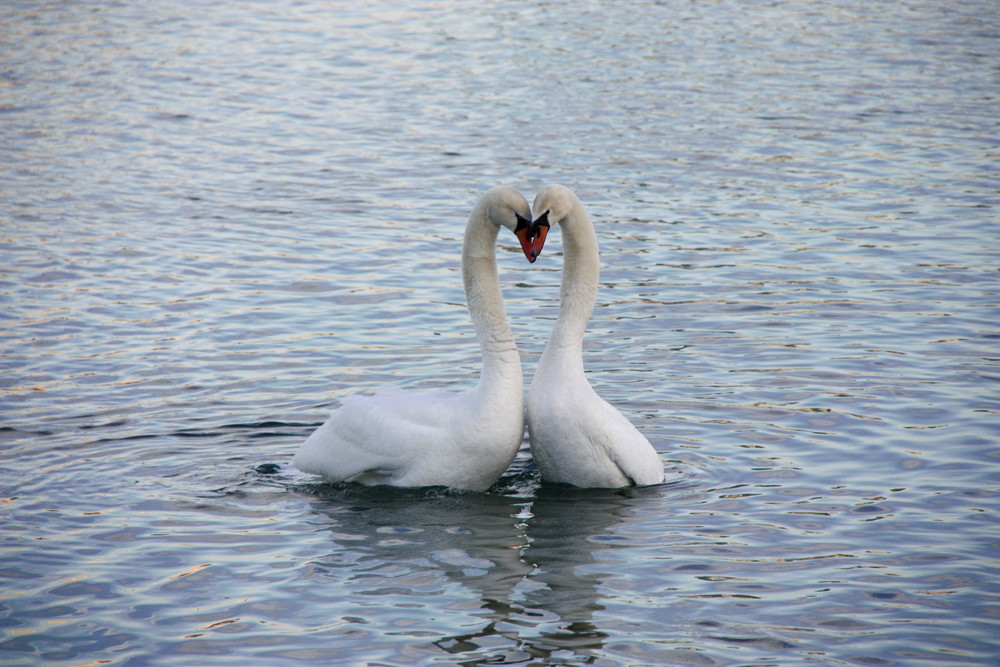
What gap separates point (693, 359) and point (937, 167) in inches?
274

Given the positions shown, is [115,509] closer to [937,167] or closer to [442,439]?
[442,439]

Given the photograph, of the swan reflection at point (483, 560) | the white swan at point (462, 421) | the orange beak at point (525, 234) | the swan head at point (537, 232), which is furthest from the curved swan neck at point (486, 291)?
the swan reflection at point (483, 560)

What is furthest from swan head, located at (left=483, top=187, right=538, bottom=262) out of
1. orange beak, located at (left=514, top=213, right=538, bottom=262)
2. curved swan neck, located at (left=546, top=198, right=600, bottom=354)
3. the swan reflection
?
the swan reflection

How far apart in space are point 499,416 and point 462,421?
0.23 metres

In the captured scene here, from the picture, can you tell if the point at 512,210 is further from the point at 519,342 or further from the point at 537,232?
the point at 519,342

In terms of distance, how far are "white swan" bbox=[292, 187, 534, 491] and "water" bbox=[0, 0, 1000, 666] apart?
0.20m

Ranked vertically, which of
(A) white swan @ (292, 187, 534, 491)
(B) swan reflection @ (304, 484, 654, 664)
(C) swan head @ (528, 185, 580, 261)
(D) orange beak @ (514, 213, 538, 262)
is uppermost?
(C) swan head @ (528, 185, 580, 261)

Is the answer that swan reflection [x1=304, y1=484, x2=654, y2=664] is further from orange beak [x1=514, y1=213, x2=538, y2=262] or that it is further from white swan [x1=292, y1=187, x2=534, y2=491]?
orange beak [x1=514, y1=213, x2=538, y2=262]

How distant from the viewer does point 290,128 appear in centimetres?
1853

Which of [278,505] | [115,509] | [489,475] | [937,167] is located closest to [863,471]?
[489,475]

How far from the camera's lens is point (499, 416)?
7461 mm

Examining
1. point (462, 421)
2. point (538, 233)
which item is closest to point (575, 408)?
point (462, 421)

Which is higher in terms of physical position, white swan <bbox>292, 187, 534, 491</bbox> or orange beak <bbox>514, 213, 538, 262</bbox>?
orange beak <bbox>514, 213, 538, 262</bbox>

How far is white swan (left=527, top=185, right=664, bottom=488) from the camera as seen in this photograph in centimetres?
756
